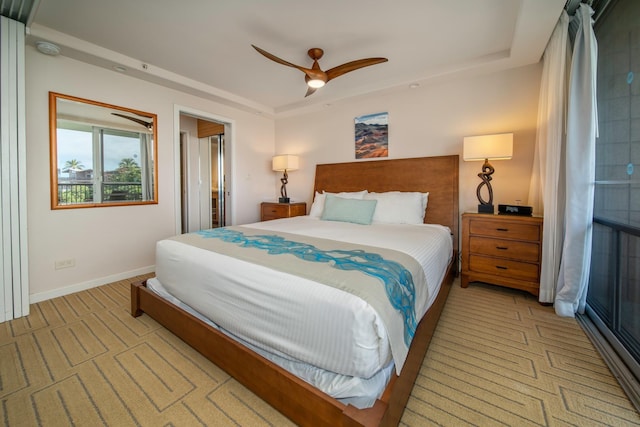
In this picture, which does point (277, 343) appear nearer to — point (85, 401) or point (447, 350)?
point (85, 401)

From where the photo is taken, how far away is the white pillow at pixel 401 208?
10.3ft

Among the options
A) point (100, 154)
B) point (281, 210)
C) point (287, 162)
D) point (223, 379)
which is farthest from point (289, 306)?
point (287, 162)

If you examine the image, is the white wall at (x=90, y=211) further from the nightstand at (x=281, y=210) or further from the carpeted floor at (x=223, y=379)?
the nightstand at (x=281, y=210)

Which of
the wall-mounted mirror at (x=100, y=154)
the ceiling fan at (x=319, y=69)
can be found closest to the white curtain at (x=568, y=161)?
the ceiling fan at (x=319, y=69)

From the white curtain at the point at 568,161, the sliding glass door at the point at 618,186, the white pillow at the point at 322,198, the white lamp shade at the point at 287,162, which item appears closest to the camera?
the sliding glass door at the point at 618,186

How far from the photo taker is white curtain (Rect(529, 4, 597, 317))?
2.09 meters

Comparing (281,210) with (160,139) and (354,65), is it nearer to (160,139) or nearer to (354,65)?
(160,139)

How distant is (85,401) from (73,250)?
6.88 ft

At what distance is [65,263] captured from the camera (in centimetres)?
279

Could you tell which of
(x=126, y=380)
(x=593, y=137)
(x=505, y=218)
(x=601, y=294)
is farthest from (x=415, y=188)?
(x=126, y=380)

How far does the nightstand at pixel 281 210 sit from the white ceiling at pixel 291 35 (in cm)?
189

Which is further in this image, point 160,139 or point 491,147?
point 160,139

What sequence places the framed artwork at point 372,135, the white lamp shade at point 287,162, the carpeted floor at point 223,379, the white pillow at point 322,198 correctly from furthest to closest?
the white lamp shade at point 287,162 < the framed artwork at point 372,135 < the white pillow at point 322,198 < the carpeted floor at point 223,379

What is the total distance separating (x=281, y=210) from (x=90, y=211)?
240cm
